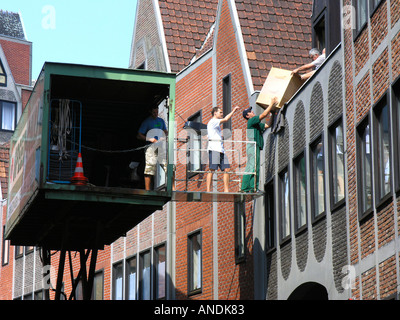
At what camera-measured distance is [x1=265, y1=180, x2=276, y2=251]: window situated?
90.9 feet

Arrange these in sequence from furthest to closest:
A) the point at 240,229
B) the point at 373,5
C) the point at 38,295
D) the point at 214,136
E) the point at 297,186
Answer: the point at 38,295
the point at 240,229
the point at 214,136
the point at 297,186
the point at 373,5

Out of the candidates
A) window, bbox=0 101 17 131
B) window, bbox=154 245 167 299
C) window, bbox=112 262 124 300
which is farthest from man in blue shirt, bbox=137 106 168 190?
window, bbox=0 101 17 131

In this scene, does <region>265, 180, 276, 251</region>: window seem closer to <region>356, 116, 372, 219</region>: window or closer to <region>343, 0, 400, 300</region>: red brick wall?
<region>343, 0, 400, 300</region>: red brick wall

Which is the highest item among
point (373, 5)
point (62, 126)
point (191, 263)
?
point (373, 5)

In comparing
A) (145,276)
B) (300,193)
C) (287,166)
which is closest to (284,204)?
(287,166)

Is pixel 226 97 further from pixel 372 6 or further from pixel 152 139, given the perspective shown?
pixel 372 6

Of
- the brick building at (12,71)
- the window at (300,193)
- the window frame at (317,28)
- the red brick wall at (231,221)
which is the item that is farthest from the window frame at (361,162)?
the brick building at (12,71)

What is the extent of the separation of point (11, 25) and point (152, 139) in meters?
60.9

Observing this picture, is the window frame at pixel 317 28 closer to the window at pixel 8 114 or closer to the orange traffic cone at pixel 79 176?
the orange traffic cone at pixel 79 176

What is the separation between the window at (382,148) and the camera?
19.2 m

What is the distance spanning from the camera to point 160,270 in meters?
35.1

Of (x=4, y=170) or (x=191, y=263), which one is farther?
(x=4, y=170)

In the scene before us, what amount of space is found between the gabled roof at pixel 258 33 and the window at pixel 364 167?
29.5 ft
